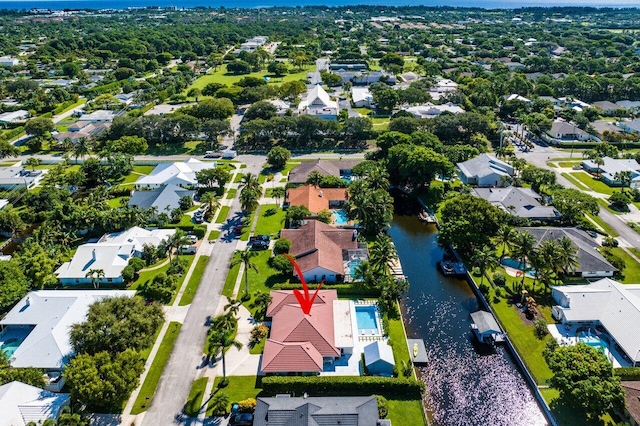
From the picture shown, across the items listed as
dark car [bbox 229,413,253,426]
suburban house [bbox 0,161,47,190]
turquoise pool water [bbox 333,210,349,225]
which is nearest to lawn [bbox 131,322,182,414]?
dark car [bbox 229,413,253,426]

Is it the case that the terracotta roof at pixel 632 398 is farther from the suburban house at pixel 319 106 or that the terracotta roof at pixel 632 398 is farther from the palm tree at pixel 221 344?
the suburban house at pixel 319 106

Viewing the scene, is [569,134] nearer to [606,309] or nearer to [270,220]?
[606,309]

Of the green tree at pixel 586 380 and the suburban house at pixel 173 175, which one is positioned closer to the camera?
the green tree at pixel 586 380

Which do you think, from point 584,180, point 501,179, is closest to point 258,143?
point 501,179

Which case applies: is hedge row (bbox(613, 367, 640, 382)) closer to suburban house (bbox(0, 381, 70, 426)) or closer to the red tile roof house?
the red tile roof house

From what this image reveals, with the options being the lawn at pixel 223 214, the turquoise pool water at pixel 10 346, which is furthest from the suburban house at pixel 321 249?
the turquoise pool water at pixel 10 346

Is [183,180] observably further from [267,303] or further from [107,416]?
[107,416]
